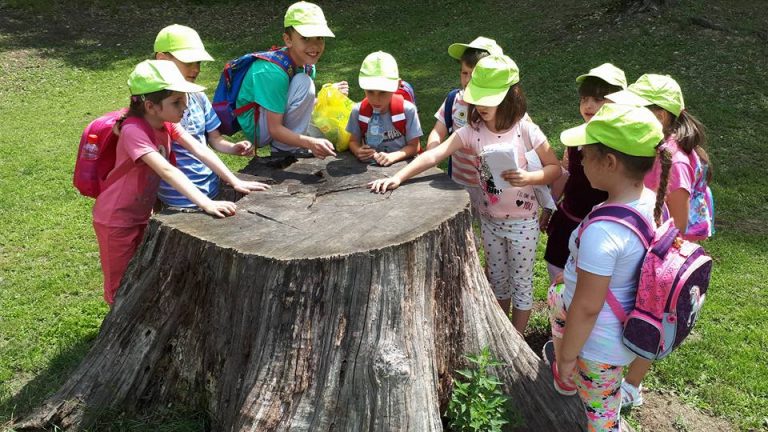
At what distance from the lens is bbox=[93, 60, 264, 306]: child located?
3.34m

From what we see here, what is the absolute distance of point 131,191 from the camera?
3578mm

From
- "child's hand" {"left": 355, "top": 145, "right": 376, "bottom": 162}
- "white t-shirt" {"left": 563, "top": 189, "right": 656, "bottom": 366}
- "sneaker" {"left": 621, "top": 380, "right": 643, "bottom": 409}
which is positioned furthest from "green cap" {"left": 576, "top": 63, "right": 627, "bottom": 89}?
"sneaker" {"left": 621, "top": 380, "right": 643, "bottom": 409}

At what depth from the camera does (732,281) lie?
5020mm

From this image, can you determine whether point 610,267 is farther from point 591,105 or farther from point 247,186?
point 247,186

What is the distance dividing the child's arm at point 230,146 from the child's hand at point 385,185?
3.08ft

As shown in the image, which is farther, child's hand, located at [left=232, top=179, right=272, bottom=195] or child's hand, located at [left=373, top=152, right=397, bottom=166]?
child's hand, located at [left=373, top=152, right=397, bottom=166]

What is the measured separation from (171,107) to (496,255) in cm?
193

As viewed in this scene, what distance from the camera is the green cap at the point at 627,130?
2.64m

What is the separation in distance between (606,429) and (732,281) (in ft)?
8.46

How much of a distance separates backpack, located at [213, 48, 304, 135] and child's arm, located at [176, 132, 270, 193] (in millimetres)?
443

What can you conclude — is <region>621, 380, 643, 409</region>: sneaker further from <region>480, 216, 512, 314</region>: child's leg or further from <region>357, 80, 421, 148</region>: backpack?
<region>357, 80, 421, 148</region>: backpack

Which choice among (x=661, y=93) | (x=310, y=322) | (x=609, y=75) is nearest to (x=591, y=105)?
(x=609, y=75)

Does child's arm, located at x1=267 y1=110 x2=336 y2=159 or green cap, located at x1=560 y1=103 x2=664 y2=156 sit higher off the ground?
green cap, located at x1=560 y1=103 x2=664 y2=156

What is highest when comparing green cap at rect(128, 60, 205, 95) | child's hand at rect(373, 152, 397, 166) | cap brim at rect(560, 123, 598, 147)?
green cap at rect(128, 60, 205, 95)
